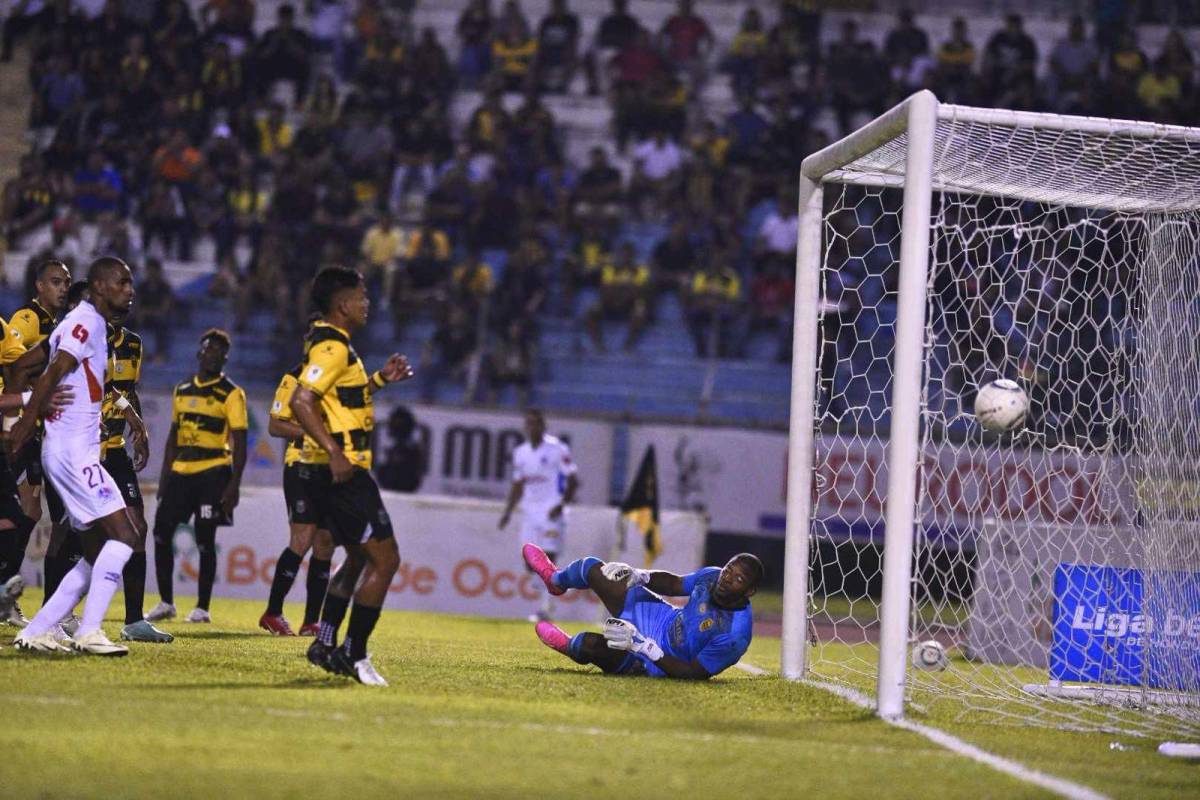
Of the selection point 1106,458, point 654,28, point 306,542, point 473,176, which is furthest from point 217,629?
point 654,28

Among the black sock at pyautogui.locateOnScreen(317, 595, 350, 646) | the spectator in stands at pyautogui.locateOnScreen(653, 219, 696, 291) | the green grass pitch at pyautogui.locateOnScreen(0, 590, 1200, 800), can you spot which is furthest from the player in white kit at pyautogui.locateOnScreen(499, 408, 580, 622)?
the black sock at pyautogui.locateOnScreen(317, 595, 350, 646)

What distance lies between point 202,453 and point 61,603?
3644 mm

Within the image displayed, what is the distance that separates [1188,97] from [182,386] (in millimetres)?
17177

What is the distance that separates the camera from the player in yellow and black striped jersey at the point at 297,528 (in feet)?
26.7

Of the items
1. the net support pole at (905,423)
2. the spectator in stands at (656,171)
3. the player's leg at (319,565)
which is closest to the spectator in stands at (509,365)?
the spectator in stands at (656,171)

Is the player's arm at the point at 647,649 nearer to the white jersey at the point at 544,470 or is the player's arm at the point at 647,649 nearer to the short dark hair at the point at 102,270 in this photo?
the short dark hair at the point at 102,270

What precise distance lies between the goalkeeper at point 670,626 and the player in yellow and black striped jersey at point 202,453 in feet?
11.8

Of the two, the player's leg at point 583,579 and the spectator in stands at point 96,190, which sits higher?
the spectator in stands at point 96,190

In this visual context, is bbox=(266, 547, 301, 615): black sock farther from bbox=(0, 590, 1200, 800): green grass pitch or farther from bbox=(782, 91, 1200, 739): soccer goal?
bbox=(782, 91, 1200, 739): soccer goal

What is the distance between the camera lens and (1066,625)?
10523 millimetres

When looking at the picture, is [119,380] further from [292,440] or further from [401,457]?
[401,457]

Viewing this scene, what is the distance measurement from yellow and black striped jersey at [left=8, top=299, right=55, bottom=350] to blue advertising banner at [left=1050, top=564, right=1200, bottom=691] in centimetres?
710

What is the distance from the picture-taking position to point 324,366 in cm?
744

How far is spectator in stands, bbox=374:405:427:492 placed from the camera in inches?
716
